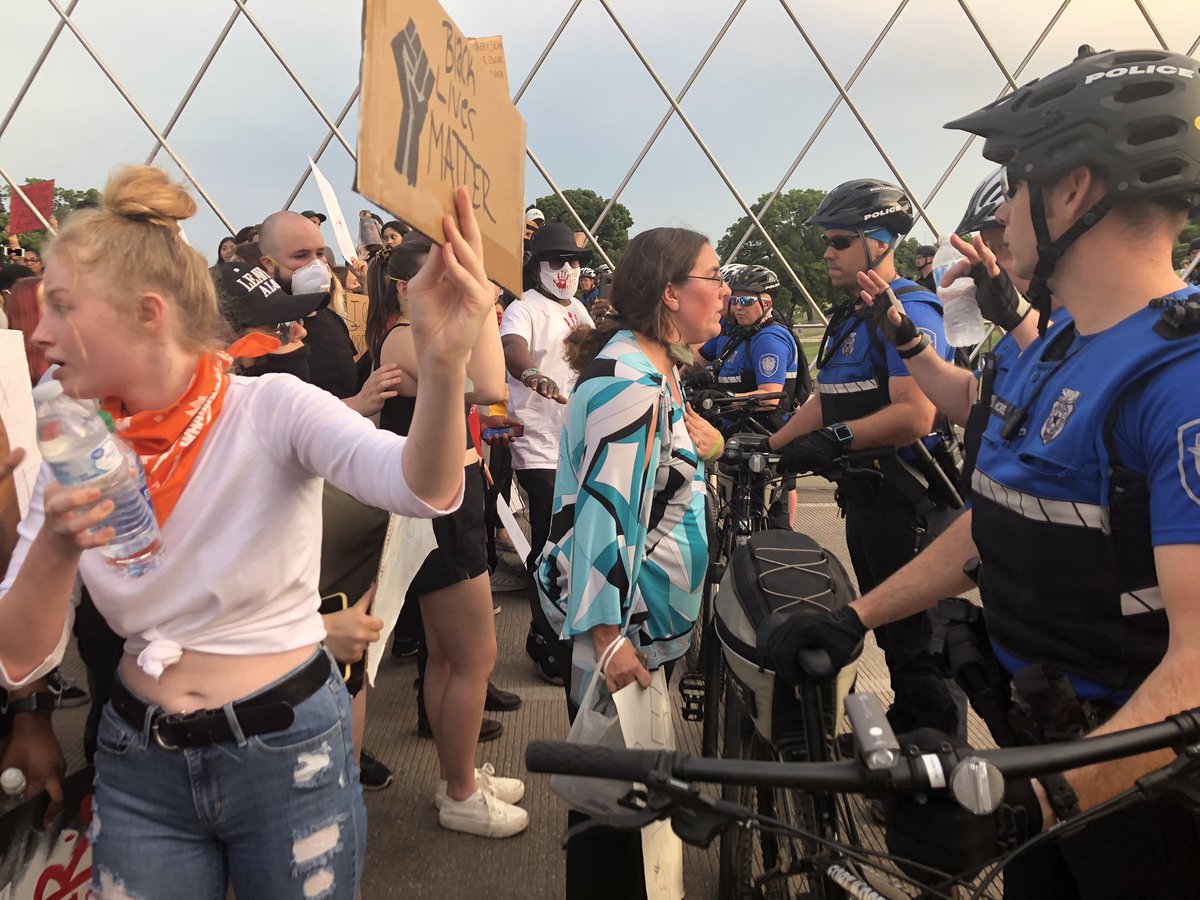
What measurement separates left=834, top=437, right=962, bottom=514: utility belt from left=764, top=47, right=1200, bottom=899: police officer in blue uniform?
A: 161cm

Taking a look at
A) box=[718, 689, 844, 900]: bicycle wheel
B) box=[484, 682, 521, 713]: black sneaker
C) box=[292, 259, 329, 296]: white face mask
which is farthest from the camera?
box=[484, 682, 521, 713]: black sneaker

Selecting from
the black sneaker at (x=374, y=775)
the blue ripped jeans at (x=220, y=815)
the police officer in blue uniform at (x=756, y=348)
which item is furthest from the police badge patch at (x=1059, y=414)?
the police officer in blue uniform at (x=756, y=348)

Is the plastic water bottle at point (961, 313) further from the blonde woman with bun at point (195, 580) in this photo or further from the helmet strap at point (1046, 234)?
the blonde woman with bun at point (195, 580)

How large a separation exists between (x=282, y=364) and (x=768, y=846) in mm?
2050

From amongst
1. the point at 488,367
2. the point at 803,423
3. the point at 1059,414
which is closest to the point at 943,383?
the point at 803,423

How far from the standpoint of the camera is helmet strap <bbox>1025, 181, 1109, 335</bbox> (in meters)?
1.44

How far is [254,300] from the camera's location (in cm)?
260

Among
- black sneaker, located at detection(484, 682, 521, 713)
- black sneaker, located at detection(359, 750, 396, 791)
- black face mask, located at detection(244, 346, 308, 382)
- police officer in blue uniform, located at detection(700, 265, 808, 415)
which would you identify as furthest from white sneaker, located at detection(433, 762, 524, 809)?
police officer in blue uniform, located at detection(700, 265, 808, 415)

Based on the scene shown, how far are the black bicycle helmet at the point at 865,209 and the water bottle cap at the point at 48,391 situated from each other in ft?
10.2

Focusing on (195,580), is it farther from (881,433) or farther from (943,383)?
(881,433)

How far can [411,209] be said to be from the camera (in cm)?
102

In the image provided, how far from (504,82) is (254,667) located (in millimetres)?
1056

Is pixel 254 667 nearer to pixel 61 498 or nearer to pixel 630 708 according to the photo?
pixel 61 498

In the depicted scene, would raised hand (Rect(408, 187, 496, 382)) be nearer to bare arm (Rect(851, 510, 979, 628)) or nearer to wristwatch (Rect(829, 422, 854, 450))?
bare arm (Rect(851, 510, 979, 628))
